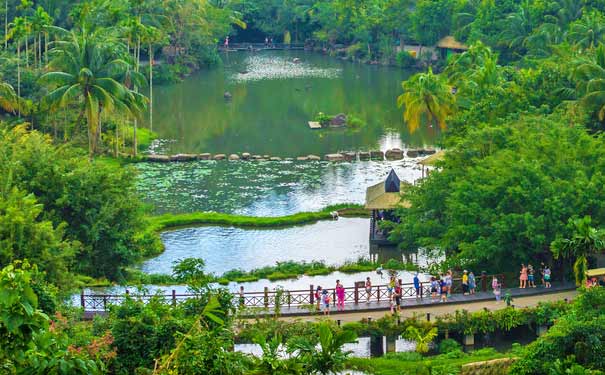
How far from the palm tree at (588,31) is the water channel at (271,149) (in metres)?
11.7

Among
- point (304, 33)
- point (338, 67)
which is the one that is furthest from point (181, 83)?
point (304, 33)

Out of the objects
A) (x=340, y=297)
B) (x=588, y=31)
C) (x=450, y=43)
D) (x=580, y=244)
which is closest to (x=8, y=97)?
(x=340, y=297)

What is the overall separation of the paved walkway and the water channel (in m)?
5.32

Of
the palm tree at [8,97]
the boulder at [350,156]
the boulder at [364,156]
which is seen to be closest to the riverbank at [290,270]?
the boulder at [350,156]

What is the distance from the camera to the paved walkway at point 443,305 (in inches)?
1547

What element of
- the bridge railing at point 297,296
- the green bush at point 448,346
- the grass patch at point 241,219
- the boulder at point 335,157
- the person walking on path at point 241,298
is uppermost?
the boulder at point 335,157

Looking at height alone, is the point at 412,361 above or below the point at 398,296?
below

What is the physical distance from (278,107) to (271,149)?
15245mm

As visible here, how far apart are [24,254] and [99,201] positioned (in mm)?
6417

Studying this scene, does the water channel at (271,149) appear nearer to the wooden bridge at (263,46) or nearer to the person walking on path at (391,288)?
the person walking on path at (391,288)

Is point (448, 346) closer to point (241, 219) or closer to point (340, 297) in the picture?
point (340, 297)

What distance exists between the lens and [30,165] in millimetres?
42594

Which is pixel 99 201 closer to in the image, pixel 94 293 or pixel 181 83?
pixel 94 293

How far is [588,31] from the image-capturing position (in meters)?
75.3
